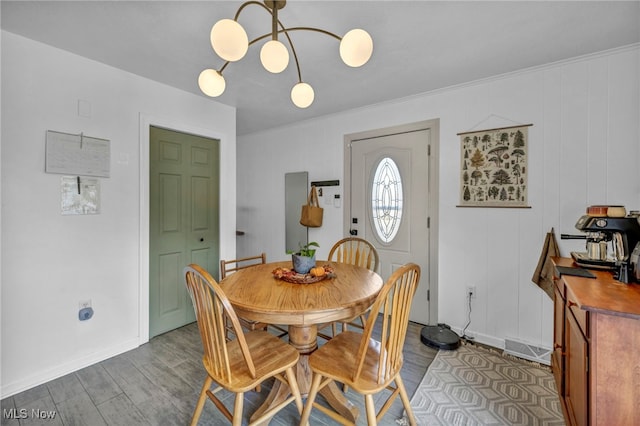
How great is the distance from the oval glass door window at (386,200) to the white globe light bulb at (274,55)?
77.3 inches

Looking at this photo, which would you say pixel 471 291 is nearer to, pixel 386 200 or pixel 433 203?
pixel 433 203

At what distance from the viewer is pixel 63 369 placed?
2084 mm

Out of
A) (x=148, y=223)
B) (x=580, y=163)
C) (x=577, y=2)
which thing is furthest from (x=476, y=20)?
(x=148, y=223)

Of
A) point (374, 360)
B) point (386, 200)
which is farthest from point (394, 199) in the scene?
point (374, 360)

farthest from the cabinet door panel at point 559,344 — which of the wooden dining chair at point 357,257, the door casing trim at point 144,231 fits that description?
the door casing trim at point 144,231

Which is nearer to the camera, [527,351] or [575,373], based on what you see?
[575,373]

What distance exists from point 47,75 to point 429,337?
12.0 feet

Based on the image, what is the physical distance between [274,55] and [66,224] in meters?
2.03

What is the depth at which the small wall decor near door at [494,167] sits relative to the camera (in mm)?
2396

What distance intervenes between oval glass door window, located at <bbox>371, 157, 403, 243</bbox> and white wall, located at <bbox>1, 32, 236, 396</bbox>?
7.22ft

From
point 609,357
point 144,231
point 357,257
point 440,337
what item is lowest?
point 440,337

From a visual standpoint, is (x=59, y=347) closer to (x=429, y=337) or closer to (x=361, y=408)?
(x=361, y=408)

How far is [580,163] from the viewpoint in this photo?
85.2 inches

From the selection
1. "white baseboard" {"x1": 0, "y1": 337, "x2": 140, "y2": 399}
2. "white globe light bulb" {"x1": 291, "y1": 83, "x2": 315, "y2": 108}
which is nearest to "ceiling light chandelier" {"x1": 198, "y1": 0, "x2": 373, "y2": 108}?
"white globe light bulb" {"x1": 291, "y1": 83, "x2": 315, "y2": 108}
